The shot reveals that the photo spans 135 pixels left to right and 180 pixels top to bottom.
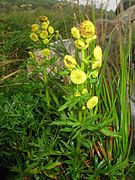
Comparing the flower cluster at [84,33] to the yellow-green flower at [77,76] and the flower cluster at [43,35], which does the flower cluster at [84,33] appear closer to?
the yellow-green flower at [77,76]

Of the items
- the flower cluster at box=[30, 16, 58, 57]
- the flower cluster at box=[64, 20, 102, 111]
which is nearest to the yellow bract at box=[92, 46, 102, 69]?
the flower cluster at box=[64, 20, 102, 111]

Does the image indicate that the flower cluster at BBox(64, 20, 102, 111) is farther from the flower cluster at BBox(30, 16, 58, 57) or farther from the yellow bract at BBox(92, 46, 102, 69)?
the flower cluster at BBox(30, 16, 58, 57)

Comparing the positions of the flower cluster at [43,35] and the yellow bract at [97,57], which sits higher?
the flower cluster at [43,35]

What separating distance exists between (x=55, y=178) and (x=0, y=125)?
362 mm

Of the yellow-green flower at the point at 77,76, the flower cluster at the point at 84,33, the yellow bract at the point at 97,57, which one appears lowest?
the yellow-green flower at the point at 77,76

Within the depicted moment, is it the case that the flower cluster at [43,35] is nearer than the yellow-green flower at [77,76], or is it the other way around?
the yellow-green flower at [77,76]

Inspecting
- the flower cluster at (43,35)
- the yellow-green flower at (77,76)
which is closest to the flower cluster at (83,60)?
the yellow-green flower at (77,76)

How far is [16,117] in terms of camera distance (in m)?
1.18

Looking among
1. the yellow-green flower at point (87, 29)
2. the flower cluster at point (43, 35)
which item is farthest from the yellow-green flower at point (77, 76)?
the flower cluster at point (43, 35)

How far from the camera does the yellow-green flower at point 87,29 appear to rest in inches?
33.7

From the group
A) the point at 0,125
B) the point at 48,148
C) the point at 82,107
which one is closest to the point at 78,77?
the point at 82,107

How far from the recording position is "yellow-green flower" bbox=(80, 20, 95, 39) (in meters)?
0.86

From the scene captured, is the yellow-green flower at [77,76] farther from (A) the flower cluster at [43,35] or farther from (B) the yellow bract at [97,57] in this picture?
(A) the flower cluster at [43,35]

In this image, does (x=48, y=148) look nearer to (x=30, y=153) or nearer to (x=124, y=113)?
(x=30, y=153)
